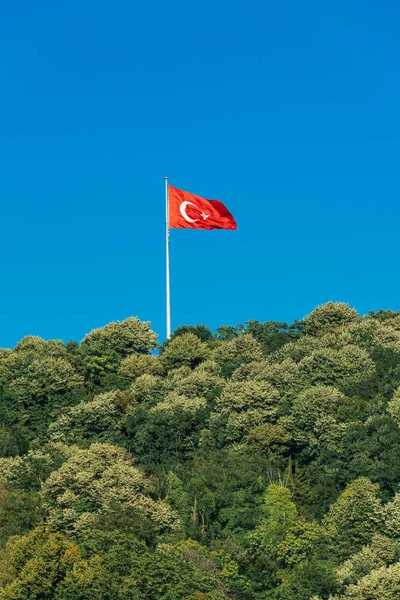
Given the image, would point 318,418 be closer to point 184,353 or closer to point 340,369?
point 340,369

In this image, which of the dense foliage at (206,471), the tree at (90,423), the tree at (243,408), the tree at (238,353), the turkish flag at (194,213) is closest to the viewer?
the dense foliage at (206,471)

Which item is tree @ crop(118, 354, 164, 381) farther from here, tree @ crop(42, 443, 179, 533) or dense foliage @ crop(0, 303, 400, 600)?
tree @ crop(42, 443, 179, 533)

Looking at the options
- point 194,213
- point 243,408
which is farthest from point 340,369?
point 194,213

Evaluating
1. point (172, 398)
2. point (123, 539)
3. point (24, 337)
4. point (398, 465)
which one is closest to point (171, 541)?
point (123, 539)

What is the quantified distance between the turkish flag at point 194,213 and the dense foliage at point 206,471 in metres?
9.59

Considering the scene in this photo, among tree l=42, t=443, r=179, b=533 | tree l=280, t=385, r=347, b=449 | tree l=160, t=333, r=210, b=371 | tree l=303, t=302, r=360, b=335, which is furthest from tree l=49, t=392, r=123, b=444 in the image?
tree l=303, t=302, r=360, b=335

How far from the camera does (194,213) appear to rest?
9688 centimetres

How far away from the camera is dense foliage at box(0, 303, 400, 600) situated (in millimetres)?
56094

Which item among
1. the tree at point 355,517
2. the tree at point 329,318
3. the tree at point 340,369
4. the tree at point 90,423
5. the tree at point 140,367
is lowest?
the tree at point 355,517

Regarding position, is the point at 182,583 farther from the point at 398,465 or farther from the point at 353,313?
the point at 353,313

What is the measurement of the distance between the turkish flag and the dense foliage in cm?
959

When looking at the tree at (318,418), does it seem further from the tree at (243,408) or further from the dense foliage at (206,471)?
the tree at (243,408)

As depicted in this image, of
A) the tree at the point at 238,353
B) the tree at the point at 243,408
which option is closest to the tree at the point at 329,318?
the tree at the point at 238,353

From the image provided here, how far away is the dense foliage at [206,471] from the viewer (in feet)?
184
